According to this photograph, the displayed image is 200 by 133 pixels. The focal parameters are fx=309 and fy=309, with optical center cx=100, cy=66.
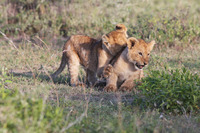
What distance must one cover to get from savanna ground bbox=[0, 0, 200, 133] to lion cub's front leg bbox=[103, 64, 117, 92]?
0.31 meters

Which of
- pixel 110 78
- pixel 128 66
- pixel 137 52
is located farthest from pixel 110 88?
pixel 137 52

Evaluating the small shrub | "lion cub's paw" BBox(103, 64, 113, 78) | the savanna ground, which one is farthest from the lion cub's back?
the small shrub

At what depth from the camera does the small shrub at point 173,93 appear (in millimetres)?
4090

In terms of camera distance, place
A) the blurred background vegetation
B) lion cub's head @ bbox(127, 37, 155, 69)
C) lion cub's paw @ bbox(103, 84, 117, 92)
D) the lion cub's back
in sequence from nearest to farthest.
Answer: lion cub's head @ bbox(127, 37, 155, 69)
lion cub's paw @ bbox(103, 84, 117, 92)
the lion cub's back
the blurred background vegetation

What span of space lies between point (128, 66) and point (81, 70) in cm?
192

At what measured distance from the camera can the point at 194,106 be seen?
4172 mm

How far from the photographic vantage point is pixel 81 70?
24.0ft

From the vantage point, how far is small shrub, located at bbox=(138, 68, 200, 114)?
13.4 feet

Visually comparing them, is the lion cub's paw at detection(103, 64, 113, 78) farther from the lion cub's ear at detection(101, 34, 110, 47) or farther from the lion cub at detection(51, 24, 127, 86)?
the lion cub's ear at detection(101, 34, 110, 47)

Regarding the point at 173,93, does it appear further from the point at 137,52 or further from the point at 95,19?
the point at 95,19

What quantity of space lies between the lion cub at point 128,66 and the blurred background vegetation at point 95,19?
3.23 metres

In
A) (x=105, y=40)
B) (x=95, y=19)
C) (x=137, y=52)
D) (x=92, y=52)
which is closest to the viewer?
(x=137, y=52)

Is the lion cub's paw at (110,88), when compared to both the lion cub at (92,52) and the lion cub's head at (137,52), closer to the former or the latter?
the lion cub at (92,52)

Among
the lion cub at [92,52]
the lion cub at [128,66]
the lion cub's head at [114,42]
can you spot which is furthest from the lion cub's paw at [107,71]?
the lion cub's head at [114,42]
